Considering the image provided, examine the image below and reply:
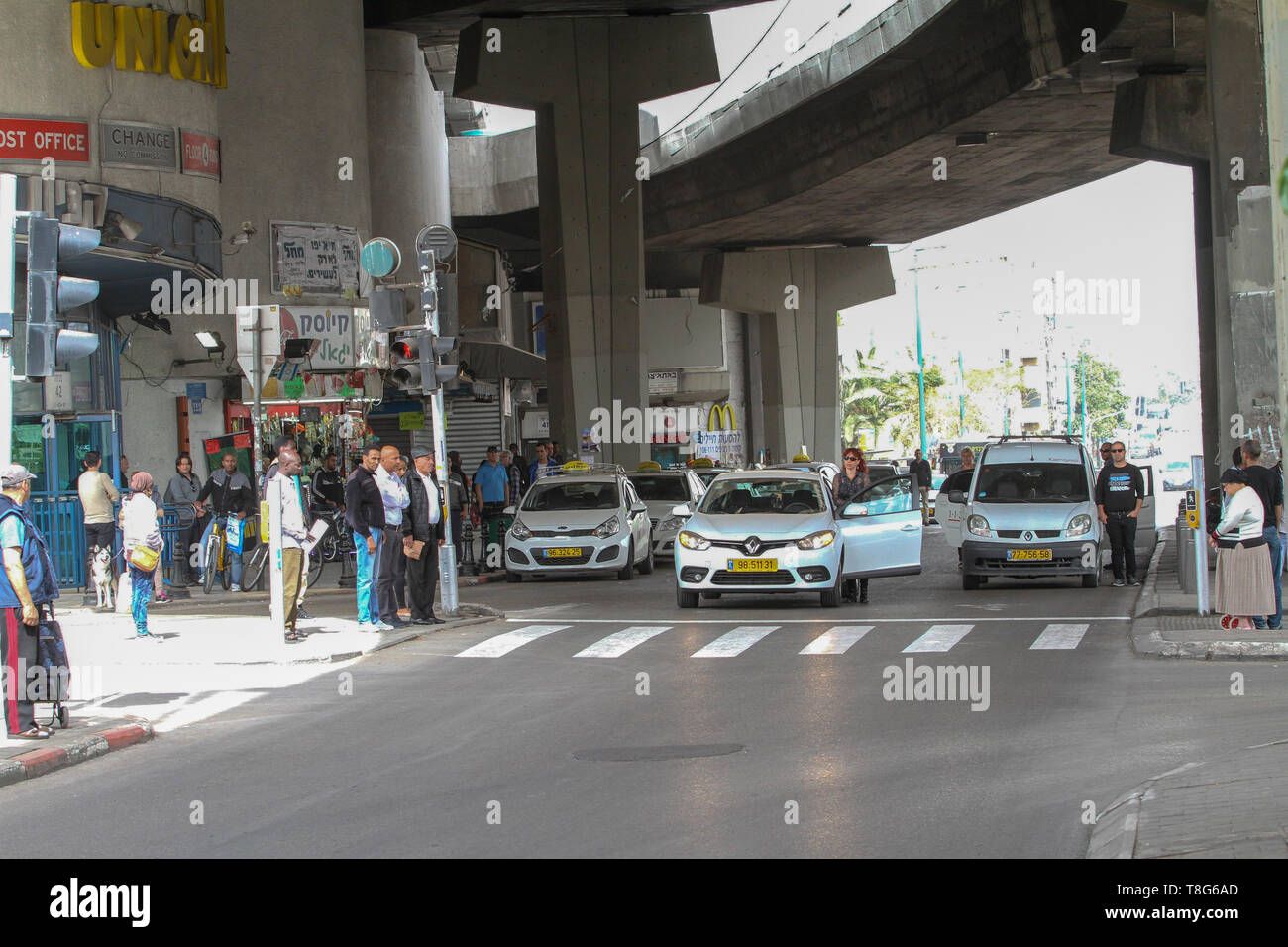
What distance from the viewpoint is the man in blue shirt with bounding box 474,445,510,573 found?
27894mm

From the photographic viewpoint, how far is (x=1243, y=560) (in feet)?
49.6

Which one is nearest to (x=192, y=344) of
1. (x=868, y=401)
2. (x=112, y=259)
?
(x=112, y=259)

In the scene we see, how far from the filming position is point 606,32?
38.3 metres

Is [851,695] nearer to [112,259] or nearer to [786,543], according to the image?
[786,543]

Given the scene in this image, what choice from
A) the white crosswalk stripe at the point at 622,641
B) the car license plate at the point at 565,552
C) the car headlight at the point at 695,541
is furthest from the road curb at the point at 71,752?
the car license plate at the point at 565,552

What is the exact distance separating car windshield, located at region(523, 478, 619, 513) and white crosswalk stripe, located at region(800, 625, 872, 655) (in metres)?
8.71

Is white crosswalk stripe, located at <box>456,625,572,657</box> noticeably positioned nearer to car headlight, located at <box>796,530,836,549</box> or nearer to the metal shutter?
car headlight, located at <box>796,530,836,549</box>

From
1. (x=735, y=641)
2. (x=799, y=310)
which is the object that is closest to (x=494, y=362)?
(x=799, y=310)

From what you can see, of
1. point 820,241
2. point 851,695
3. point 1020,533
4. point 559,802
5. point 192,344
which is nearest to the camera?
Answer: point 559,802

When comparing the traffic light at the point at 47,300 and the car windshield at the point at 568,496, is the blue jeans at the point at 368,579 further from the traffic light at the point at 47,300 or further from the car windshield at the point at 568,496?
the car windshield at the point at 568,496

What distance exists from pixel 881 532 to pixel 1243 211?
7.22 metres

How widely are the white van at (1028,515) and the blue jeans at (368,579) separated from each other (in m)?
8.19

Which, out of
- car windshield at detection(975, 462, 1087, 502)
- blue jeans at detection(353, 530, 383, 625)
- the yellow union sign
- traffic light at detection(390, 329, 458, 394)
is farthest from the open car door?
the yellow union sign
